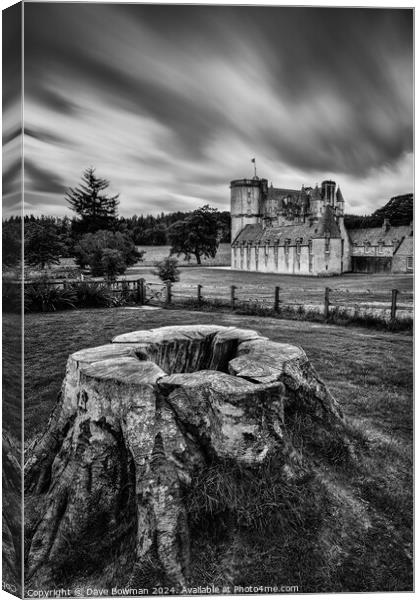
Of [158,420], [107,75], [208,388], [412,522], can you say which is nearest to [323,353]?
[412,522]

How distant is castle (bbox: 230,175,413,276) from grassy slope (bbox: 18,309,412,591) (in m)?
0.55

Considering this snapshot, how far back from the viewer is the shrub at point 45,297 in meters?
3.09

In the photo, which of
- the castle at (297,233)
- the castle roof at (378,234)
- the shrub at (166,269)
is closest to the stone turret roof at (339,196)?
the castle at (297,233)

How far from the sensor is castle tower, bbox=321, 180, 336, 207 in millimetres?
3491

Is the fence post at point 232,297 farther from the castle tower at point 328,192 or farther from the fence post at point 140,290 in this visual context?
the castle tower at point 328,192

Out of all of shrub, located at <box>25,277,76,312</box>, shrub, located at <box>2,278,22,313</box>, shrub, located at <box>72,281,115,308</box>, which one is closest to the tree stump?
shrub, located at <box>2,278,22,313</box>

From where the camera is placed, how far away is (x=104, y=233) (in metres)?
3.39

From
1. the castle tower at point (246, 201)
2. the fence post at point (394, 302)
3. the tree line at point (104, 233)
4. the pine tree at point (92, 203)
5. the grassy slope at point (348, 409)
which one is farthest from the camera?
the castle tower at point (246, 201)

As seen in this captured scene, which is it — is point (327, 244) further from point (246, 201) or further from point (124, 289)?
point (124, 289)

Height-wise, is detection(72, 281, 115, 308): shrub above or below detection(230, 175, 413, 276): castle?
below

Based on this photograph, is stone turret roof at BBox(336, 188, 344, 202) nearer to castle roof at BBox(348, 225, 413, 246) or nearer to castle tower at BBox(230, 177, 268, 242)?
castle roof at BBox(348, 225, 413, 246)

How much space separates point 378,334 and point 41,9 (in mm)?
3485

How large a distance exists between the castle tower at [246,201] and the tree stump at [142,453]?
1.37 metres

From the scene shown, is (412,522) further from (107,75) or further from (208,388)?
(107,75)
